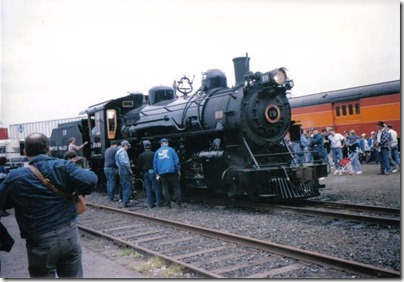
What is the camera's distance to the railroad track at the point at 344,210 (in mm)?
5411

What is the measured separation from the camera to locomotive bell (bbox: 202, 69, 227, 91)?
8922mm

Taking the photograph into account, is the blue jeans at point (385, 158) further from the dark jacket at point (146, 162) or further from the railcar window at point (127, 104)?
the railcar window at point (127, 104)

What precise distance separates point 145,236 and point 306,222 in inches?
99.0

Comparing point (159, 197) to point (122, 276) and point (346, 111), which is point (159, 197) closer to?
point (122, 276)

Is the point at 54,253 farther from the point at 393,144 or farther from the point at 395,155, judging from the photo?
the point at 395,155

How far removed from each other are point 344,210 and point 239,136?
235 cm

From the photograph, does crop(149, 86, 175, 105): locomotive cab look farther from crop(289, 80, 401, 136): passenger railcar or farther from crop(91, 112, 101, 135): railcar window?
crop(289, 80, 401, 136): passenger railcar

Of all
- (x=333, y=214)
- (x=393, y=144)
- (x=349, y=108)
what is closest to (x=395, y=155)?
(x=393, y=144)

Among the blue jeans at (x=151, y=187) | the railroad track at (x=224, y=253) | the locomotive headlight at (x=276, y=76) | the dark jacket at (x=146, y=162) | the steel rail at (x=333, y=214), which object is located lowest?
the railroad track at (x=224, y=253)

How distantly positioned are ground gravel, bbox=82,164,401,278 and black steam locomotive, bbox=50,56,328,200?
23.3 inches

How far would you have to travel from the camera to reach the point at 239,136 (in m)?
7.41

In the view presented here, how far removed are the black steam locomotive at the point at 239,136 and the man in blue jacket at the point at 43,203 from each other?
450cm

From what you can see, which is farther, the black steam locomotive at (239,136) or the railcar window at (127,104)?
the railcar window at (127,104)

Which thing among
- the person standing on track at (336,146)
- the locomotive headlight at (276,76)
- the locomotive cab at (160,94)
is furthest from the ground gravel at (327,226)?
the locomotive cab at (160,94)
